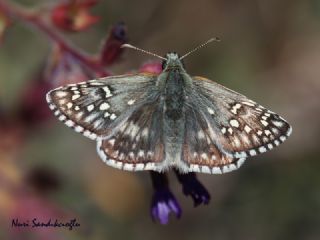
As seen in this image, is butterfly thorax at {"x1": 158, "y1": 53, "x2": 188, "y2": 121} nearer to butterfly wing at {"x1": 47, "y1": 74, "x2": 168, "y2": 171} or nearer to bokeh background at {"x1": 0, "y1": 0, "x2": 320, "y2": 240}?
butterfly wing at {"x1": 47, "y1": 74, "x2": 168, "y2": 171}

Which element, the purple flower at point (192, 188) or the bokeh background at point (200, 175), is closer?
the purple flower at point (192, 188)

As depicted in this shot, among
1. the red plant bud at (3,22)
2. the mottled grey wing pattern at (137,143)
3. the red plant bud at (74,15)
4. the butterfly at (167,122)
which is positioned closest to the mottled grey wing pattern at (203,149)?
the butterfly at (167,122)

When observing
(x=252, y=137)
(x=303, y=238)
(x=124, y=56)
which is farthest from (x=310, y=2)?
(x=252, y=137)

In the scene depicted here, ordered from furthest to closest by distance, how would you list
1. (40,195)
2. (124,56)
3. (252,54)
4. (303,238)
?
(252,54)
(303,238)
(40,195)
(124,56)

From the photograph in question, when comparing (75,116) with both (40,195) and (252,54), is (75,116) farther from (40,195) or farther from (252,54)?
(252,54)

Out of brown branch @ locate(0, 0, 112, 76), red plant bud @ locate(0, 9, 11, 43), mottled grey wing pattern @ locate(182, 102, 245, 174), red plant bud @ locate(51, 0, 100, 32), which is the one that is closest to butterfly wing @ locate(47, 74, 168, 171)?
mottled grey wing pattern @ locate(182, 102, 245, 174)

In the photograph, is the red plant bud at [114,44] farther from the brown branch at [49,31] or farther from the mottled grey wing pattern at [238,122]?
the mottled grey wing pattern at [238,122]

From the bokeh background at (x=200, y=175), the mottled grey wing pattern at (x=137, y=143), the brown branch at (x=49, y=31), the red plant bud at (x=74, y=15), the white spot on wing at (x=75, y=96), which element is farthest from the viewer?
the bokeh background at (x=200, y=175)
